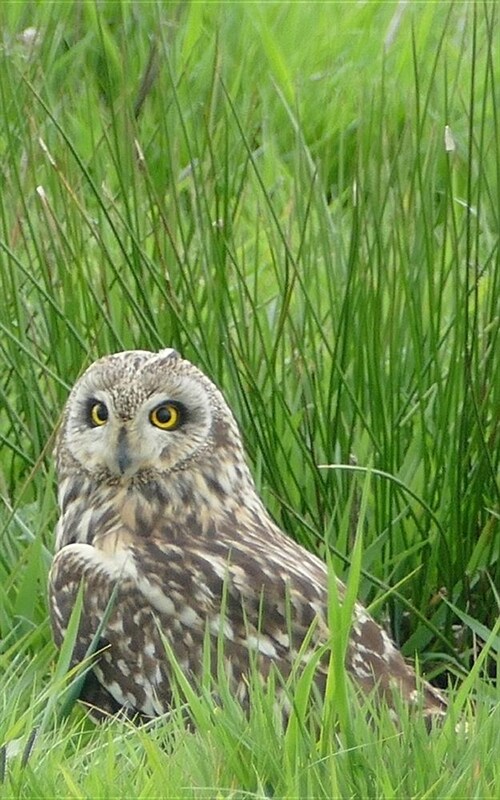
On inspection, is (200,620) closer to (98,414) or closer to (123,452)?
(123,452)

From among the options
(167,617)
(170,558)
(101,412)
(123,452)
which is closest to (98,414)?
(101,412)

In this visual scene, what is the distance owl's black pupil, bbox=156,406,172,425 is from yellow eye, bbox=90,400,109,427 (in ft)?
0.36

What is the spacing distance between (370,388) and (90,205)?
213 centimetres

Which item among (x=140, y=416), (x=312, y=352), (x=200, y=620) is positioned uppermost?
(x=140, y=416)

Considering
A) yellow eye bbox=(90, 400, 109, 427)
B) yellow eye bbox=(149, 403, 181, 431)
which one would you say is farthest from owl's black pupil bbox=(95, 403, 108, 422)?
yellow eye bbox=(149, 403, 181, 431)

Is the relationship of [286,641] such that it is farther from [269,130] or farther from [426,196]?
[269,130]

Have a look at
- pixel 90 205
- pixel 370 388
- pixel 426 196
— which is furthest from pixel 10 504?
pixel 90 205

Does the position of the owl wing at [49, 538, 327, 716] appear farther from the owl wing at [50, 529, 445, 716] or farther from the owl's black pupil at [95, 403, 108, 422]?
the owl's black pupil at [95, 403, 108, 422]

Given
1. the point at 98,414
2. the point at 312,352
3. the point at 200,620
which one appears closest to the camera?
the point at 200,620

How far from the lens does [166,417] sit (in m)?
3.64

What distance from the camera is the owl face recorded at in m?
3.53

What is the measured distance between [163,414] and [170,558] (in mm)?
313

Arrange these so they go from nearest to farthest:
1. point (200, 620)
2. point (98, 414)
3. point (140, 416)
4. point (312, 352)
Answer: point (200, 620) < point (140, 416) < point (98, 414) < point (312, 352)

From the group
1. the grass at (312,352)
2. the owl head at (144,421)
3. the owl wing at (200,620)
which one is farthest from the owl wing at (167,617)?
the owl head at (144,421)
